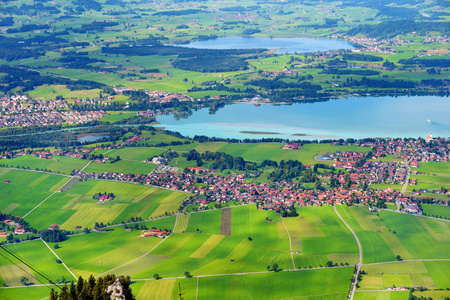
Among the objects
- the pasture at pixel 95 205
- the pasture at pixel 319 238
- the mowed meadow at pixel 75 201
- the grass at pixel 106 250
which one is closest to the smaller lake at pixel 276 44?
the mowed meadow at pixel 75 201

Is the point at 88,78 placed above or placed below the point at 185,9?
below

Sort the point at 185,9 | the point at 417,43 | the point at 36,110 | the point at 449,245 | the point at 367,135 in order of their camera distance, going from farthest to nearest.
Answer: the point at 185,9
the point at 417,43
the point at 36,110
the point at 367,135
the point at 449,245

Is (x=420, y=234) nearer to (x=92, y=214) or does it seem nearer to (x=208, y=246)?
(x=208, y=246)

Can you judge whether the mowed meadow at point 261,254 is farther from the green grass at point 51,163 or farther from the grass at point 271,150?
the green grass at point 51,163

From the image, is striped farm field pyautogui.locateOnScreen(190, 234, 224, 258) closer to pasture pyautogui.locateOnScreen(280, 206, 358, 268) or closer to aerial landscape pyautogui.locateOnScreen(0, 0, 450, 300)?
aerial landscape pyautogui.locateOnScreen(0, 0, 450, 300)

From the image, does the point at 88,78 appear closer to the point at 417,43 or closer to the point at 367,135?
the point at 367,135

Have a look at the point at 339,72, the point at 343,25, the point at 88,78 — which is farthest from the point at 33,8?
the point at 339,72

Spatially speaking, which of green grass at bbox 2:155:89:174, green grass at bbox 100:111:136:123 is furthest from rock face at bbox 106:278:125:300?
green grass at bbox 100:111:136:123
